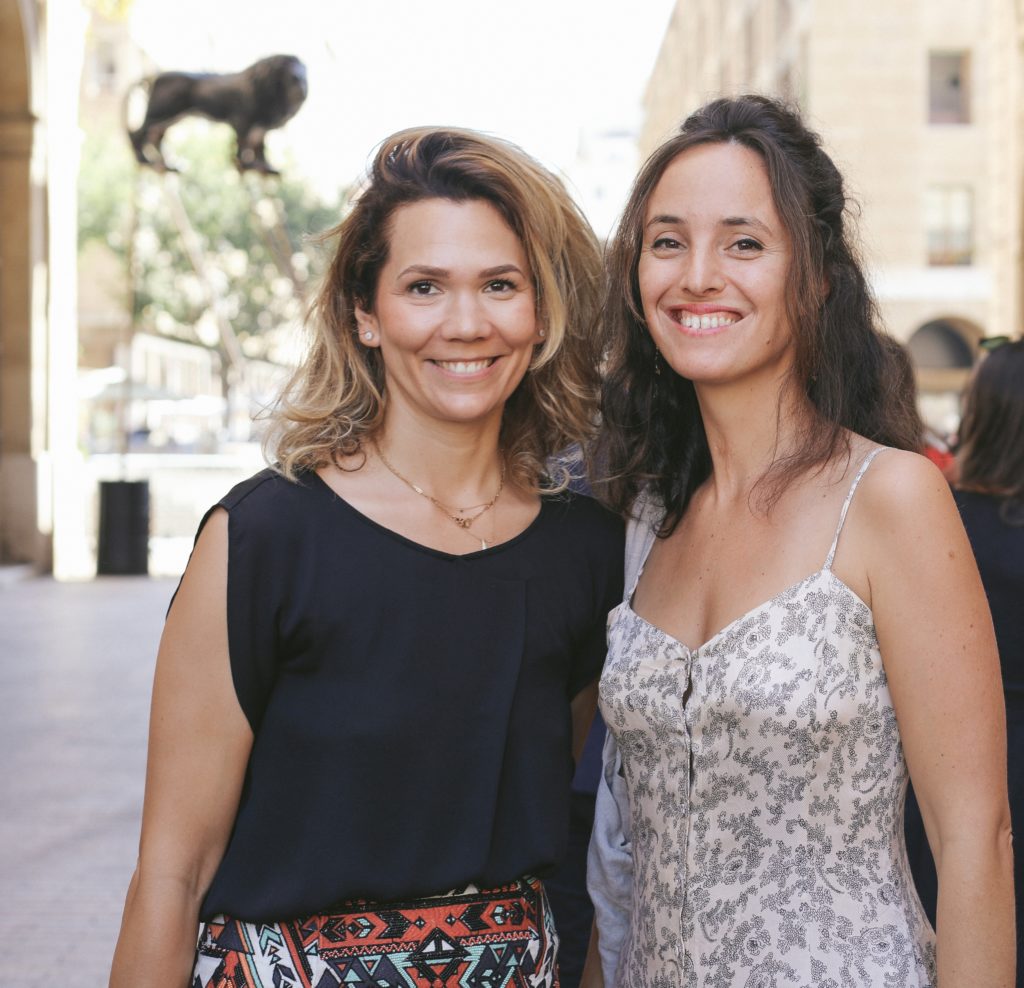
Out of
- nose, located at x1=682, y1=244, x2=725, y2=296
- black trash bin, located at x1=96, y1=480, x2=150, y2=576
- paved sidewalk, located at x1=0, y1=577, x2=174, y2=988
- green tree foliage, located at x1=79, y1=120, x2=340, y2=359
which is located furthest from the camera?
green tree foliage, located at x1=79, y1=120, x2=340, y2=359

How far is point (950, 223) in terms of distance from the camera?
33.2m

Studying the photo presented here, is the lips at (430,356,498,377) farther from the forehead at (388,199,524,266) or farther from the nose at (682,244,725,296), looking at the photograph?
the nose at (682,244,725,296)

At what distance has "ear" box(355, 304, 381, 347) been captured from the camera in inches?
104

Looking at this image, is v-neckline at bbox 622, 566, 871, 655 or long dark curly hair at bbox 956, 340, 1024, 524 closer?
v-neckline at bbox 622, 566, 871, 655

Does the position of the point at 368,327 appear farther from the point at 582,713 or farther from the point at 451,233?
the point at 582,713

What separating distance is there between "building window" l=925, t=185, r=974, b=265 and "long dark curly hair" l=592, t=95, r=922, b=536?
107 feet

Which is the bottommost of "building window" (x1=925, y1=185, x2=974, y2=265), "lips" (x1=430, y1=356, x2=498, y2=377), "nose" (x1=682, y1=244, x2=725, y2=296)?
"lips" (x1=430, y1=356, x2=498, y2=377)

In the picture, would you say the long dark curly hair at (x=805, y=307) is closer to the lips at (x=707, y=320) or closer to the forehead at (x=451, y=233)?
the lips at (x=707, y=320)

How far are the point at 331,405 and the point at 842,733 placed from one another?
1085mm

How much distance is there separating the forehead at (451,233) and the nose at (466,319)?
69mm

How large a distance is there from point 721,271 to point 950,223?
3292cm

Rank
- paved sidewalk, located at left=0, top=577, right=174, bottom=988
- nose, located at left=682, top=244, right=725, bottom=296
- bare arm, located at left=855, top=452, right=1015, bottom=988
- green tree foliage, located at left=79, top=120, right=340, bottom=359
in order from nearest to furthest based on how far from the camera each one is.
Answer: bare arm, located at left=855, top=452, right=1015, bottom=988
nose, located at left=682, top=244, right=725, bottom=296
paved sidewalk, located at left=0, top=577, right=174, bottom=988
green tree foliage, located at left=79, top=120, right=340, bottom=359

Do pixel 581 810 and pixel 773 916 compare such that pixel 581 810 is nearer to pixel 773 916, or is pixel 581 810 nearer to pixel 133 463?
pixel 773 916

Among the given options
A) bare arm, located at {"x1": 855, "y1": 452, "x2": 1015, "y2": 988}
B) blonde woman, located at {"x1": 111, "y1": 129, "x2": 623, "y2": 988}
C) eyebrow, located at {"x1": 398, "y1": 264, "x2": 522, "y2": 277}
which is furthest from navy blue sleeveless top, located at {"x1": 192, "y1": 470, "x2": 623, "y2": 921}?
bare arm, located at {"x1": 855, "y1": 452, "x2": 1015, "y2": 988}
